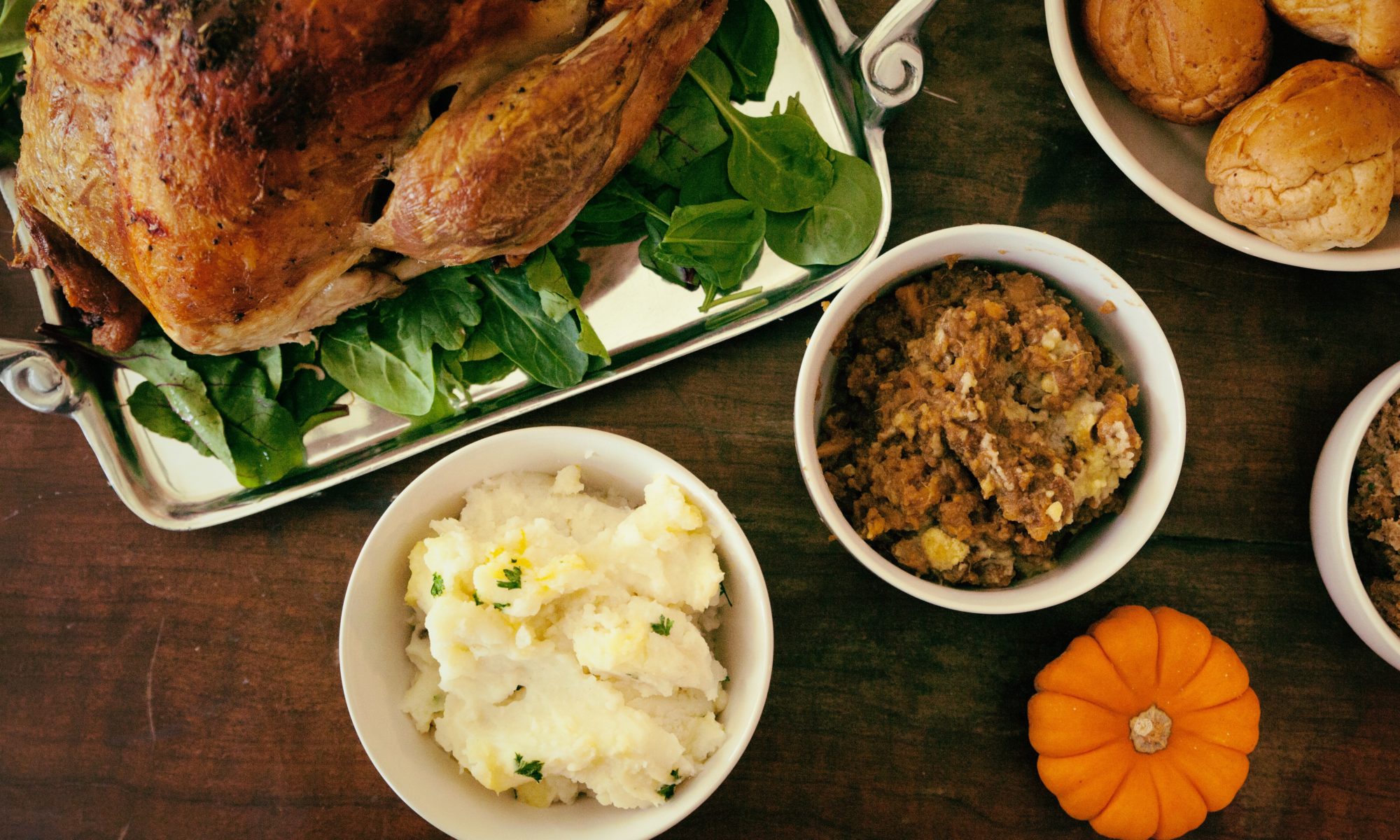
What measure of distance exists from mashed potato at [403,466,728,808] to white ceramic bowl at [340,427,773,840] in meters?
0.04

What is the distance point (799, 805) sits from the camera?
Answer: 1776mm

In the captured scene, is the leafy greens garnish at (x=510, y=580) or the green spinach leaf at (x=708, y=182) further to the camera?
the green spinach leaf at (x=708, y=182)

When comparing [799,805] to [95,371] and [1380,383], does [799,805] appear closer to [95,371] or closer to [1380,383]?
[1380,383]

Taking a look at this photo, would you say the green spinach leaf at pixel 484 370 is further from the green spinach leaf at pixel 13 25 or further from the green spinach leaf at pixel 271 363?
the green spinach leaf at pixel 13 25

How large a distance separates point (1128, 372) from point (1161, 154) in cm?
46

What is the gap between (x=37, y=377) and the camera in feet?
5.46

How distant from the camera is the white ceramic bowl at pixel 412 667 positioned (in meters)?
1.39

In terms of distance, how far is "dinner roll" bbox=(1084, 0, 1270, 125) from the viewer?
4.85ft

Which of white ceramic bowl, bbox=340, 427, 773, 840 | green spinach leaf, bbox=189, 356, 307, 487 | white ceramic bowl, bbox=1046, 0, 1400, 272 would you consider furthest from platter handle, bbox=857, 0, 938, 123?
green spinach leaf, bbox=189, 356, 307, 487

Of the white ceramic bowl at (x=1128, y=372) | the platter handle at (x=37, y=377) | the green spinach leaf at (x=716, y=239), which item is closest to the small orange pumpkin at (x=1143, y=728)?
the white ceramic bowl at (x=1128, y=372)

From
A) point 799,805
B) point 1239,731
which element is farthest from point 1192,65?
point 799,805

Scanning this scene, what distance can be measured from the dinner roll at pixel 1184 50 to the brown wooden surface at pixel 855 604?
20 cm

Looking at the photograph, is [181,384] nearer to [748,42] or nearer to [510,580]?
[510,580]

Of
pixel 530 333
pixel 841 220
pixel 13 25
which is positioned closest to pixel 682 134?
pixel 841 220
